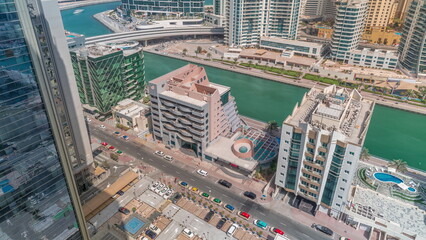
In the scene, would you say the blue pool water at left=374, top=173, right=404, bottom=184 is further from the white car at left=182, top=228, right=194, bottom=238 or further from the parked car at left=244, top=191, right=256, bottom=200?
the white car at left=182, top=228, right=194, bottom=238

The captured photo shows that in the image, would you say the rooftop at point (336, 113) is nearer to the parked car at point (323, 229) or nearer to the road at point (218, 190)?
the parked car at point (323, 229)

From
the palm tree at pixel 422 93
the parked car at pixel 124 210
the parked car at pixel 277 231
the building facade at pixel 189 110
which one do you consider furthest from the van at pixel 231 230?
the palm tree at pixel 422 93

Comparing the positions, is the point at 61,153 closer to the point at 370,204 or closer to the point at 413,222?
the point at 370,204

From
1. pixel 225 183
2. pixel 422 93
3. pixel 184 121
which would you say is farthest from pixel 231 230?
pixel 422 93

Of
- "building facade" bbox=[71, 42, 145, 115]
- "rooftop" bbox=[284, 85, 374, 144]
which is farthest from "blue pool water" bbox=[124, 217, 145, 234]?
"building facade" bbox=[71, 42, 145, 115]

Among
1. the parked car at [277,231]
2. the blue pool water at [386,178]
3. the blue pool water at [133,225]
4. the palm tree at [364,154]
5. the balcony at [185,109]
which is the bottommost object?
the parked car at [277,231]
